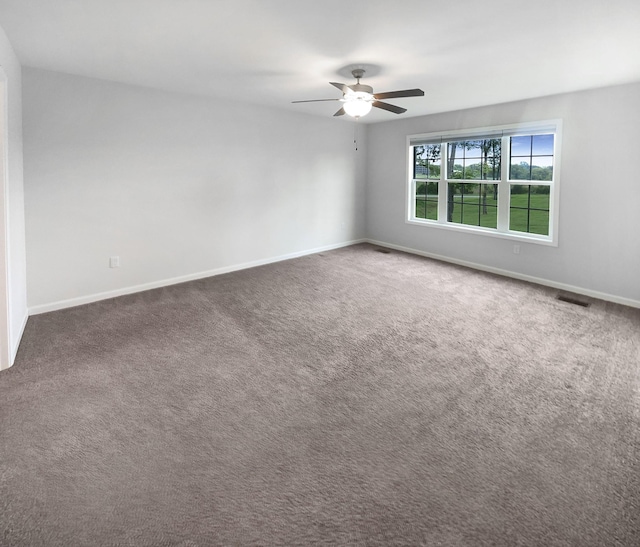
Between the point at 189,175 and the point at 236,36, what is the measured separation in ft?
8.37

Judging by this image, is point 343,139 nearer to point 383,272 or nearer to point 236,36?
point 383,272

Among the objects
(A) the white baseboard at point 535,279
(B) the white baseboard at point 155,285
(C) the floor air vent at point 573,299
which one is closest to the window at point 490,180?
(A) the white baseboard at point 535,279

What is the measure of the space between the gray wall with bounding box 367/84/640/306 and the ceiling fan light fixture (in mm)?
2618

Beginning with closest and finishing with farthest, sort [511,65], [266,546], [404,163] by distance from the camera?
1. [266,546]
2. [511,65]
3. [404,163]

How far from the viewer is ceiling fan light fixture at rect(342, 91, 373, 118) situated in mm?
3669

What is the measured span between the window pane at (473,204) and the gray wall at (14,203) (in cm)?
559

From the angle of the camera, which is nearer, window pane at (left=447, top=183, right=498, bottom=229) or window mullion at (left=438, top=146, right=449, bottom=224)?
window pane at (left=447, top=183, right=498, bottom=229)

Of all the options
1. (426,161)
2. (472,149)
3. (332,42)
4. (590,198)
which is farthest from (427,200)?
(332,42)

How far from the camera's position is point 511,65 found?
359cm

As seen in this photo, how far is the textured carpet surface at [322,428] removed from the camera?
1.67m

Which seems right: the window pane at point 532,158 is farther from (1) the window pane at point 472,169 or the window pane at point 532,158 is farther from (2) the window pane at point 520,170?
(1) the window pane at point 472,169

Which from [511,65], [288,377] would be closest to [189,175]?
[288,377]

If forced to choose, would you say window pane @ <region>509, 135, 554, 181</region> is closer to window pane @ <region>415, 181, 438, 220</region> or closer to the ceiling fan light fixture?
window pane @ <region>415, 181, 438, 220</region>

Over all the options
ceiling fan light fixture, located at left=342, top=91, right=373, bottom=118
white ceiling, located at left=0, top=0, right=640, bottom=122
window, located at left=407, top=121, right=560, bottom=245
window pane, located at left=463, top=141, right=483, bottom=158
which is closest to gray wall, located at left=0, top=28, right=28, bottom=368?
white ceiling, located at left=0, top=0, right=640, bottom=122
